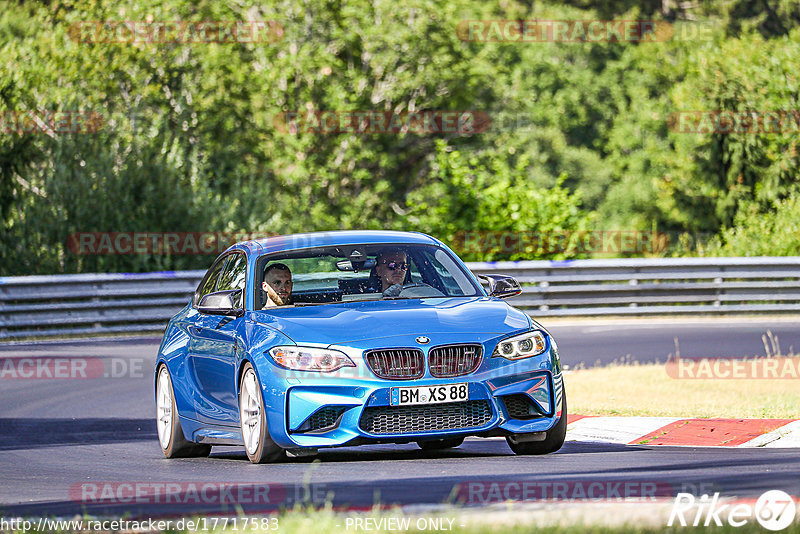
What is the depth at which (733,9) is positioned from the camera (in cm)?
6588

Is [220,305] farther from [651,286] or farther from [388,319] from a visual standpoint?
[651,286]

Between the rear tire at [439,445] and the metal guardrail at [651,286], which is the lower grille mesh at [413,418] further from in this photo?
the metal guardrail at [651,286]

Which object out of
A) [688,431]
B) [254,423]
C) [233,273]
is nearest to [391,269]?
[233,273]

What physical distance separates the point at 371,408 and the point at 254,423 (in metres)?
0.93

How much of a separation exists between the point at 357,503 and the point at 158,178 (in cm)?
2373

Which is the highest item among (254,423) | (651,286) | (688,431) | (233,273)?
(233,273)

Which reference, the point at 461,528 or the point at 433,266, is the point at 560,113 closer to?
the point at 433,266

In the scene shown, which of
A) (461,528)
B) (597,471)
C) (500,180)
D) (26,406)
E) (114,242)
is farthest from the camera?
(500,180)

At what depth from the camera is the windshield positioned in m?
10.2

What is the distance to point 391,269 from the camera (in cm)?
1038

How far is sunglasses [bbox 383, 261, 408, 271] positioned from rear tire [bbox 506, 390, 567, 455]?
158cm

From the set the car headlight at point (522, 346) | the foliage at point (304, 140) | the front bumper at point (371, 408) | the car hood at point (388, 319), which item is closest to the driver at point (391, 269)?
the car hood at point (388, 319)

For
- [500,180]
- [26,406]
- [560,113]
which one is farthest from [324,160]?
[26,406]

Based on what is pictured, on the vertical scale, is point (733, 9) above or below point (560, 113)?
above
